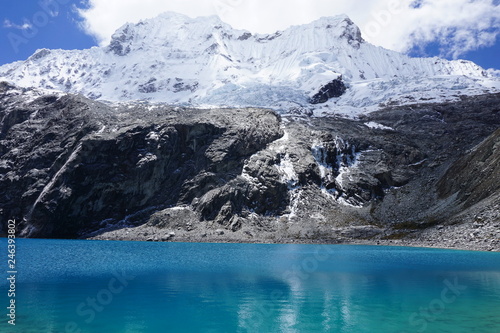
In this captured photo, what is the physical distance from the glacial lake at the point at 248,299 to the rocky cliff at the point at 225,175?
179ft

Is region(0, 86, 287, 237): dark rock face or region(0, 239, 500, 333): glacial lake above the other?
region(0, 86, 287, 237): dark rock face

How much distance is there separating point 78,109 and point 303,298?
129588 mm

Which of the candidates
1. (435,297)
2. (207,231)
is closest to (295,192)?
(207,231)

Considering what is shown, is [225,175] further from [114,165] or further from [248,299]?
[248,299]

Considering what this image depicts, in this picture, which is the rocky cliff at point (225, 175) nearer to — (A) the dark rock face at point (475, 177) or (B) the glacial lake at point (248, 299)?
(A) the dark rock face at point (475, 177)

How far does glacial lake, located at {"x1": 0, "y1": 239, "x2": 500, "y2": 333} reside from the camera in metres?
21.4

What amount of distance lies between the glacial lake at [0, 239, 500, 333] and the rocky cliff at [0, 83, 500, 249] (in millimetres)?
54459

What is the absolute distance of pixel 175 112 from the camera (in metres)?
147

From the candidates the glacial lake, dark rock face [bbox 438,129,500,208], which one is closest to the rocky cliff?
dark rock face [bbox 438,129,500,208]

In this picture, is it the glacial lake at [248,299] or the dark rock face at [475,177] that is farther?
the dark rock face at [475,177]

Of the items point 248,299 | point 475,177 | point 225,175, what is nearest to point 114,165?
point 225,175

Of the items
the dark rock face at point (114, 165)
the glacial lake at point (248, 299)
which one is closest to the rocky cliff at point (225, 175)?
the dark rock face at point (114, 165)

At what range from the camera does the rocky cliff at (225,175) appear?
102 metres

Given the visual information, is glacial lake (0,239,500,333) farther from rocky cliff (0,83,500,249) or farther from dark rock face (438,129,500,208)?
rocky cliff (0,83,500,249)
